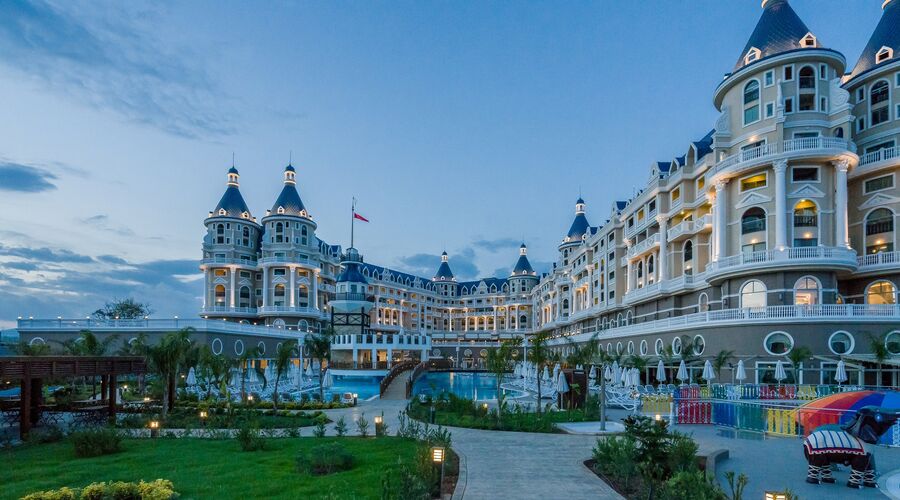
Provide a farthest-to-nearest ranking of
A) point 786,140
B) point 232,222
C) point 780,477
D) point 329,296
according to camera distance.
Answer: point 329,296 < point 232,222 < point 786,140 < point 780,477

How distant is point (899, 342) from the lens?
27.8 meters

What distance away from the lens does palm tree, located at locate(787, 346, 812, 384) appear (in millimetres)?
26641

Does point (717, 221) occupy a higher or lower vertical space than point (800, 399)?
higher

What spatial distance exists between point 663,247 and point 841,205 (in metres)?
13.5

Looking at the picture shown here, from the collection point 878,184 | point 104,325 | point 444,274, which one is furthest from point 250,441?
point 444,274

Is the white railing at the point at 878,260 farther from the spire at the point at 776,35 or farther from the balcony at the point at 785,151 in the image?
the spire at the point at 776,35

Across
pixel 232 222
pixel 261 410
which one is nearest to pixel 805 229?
pixel 261 410

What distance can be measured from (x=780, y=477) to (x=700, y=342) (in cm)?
2369

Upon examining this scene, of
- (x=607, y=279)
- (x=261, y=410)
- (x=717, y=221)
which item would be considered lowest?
(x=261, y=410)

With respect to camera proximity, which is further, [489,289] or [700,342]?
[489,289]

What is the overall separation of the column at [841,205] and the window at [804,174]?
1135mm

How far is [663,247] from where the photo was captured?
140 ft

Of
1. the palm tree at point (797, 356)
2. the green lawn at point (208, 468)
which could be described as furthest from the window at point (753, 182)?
the green lawn at point (208, 468)

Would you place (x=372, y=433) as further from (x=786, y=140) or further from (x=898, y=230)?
(x=898, y=230)
